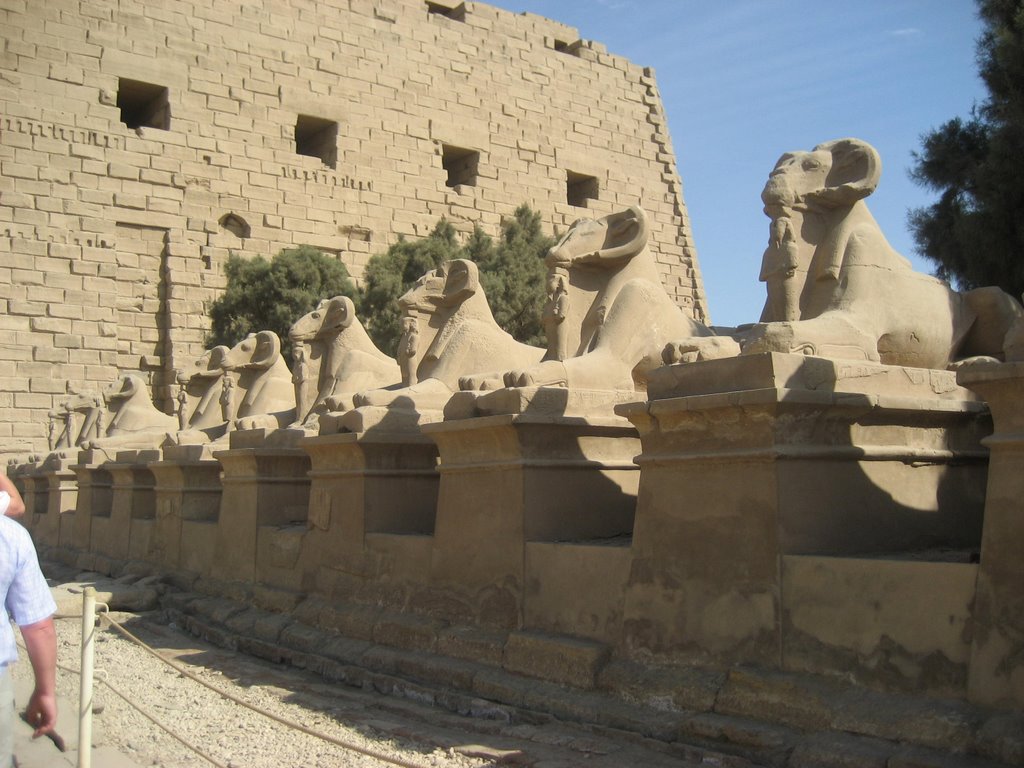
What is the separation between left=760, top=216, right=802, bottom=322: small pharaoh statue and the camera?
4.79m

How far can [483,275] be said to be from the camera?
17.6m

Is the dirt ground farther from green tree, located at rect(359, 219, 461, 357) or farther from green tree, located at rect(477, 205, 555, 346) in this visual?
green tree, located at rect(477, 205, 555, 346)

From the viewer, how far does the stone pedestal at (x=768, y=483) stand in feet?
11.8

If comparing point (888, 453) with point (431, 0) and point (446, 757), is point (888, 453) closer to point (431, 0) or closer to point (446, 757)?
point (446, 757)

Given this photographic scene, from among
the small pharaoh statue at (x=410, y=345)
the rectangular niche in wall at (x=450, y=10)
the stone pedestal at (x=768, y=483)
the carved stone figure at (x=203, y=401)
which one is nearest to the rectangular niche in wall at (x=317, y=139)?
the rectangular niche in wall at (x=450, y=10)

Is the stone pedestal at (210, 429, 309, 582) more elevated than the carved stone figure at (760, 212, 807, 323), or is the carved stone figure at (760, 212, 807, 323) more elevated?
the carved stone figure at (760, 212, 807, 323)

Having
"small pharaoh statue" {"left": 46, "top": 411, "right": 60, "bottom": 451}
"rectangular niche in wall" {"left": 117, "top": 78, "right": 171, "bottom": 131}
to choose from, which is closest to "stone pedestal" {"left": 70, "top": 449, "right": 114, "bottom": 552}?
"small pharaoh statue" {"left": 46, "top": 411, "right": 60, "bottom": 451}

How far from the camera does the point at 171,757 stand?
4.09 m

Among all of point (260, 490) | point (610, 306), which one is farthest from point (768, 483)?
point (260, 490)

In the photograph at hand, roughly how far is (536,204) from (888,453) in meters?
18.7

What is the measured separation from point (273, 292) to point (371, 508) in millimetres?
12122

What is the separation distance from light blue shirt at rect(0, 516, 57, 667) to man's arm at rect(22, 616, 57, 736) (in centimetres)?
3

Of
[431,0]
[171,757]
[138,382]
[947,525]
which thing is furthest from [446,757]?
[431,0]

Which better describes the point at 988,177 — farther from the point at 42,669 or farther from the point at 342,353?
the point at 42,669
